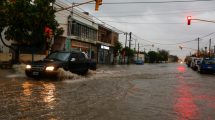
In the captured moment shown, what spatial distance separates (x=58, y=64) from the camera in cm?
1873

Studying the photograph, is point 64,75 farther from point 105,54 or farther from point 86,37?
point 105,54

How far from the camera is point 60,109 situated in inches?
375

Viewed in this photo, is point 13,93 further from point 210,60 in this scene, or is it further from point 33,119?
point 210,60

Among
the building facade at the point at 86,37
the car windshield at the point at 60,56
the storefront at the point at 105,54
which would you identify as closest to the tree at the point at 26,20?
the car windshield at the point at 60,56

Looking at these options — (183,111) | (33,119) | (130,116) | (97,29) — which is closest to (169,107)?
(183,111)

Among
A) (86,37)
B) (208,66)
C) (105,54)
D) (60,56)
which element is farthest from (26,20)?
(105,54)

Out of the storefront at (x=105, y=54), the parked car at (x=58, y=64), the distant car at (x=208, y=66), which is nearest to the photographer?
the parked car at (x=58, y=64)

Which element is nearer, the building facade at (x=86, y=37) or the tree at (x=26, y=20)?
the tree at (x=26, y=20)

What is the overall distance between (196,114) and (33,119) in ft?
14.2

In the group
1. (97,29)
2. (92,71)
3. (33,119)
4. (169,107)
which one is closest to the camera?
(33,119)

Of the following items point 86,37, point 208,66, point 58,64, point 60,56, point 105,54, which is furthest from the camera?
point 105,54

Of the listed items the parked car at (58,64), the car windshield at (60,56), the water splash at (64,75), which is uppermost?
the car windshield at (60,56)

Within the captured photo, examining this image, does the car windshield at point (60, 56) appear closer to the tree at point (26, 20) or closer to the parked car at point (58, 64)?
the parked car at point (58, 64)

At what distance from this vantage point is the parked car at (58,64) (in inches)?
721
